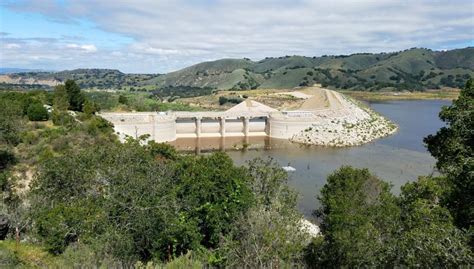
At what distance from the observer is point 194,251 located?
1495cm

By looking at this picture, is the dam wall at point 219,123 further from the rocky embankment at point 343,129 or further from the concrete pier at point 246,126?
the rocky embankment at point 343,129

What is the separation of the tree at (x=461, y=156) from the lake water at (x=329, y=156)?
2086cm

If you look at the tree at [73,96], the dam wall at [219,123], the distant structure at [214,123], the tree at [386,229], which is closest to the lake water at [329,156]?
the dam wall at [219,123]

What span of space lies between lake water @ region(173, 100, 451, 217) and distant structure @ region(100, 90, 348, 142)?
8.61ft

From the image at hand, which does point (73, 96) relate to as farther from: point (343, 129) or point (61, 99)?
point (343, 129)

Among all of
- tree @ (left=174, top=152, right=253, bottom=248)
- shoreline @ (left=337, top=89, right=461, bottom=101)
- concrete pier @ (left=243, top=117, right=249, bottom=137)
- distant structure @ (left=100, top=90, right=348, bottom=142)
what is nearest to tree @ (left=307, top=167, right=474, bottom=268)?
tree @ (left=174, top=152, right=253, bottom=248)

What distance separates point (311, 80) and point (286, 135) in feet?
389

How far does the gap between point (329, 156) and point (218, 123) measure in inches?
962

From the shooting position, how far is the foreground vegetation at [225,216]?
34.2 ft

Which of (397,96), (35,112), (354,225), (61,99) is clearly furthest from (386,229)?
(397,96)

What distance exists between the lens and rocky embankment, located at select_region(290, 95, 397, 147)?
65.8m

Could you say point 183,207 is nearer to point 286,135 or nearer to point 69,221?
point 69,221

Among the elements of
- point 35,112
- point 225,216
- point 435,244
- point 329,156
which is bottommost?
point 329,156

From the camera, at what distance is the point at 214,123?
7319cm
